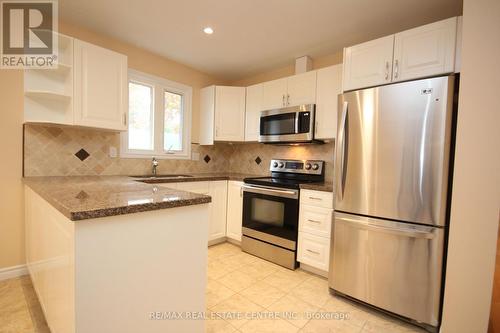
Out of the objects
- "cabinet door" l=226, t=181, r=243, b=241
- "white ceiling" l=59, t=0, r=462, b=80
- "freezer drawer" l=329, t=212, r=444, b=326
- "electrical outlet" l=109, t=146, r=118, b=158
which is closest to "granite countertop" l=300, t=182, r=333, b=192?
"freezer drawer" l=329, t=212, r=444, b=326

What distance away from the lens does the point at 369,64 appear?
189 cm

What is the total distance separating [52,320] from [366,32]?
3257mm

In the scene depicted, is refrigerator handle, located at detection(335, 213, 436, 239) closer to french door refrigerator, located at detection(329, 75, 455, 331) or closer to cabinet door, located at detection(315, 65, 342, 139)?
french door refrigerator, located at detection(329, 75, 455, 331)

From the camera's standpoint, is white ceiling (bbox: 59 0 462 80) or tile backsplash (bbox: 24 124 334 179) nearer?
white ceiling (bbox: 59 0 462 80)

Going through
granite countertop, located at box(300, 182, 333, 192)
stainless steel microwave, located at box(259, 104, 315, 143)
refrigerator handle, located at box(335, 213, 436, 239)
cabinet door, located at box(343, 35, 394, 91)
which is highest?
cabinet door, located at box(343, 35, 394, 91)

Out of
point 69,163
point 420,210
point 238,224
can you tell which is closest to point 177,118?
point 69,163

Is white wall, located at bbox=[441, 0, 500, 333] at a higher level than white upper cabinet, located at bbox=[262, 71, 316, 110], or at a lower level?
lower

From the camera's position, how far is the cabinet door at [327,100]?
95.1 inches

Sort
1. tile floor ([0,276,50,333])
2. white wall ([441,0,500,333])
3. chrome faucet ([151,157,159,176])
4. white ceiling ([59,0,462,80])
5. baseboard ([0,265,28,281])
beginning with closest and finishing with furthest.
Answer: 1. white wall ([441,0,500,333])
2. tile floor ([0,276,50,333])
3. white ceiling ([59,0,462,80])
4. baseboard ([0,265,28,281])
5. chrome faucet ([151,157,159,176])

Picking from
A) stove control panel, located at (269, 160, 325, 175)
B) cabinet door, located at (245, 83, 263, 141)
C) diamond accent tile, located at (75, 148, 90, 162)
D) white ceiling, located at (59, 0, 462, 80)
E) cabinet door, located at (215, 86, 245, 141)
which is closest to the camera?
white ceiling, located at (59, 0, 462, 80)

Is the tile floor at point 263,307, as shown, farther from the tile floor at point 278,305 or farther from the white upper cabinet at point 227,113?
the white upper cabinet at point 227,113

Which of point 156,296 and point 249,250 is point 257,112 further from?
point 156,296

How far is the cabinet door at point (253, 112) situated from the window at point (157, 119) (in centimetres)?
85

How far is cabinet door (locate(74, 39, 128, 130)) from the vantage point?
2.10m
